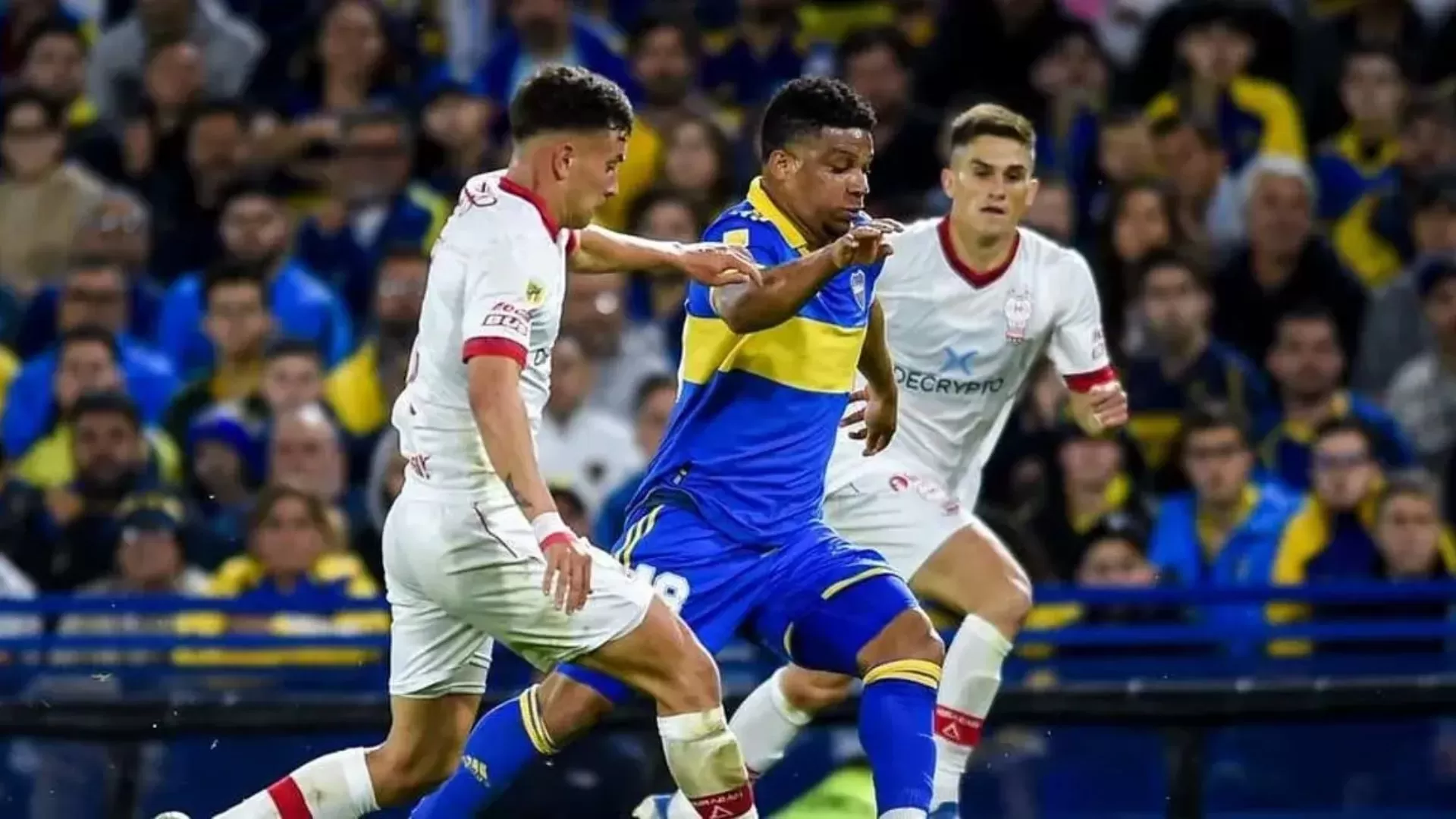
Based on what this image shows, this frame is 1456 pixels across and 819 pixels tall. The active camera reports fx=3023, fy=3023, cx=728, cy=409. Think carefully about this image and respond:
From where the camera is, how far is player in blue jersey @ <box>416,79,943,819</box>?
7.50 meters

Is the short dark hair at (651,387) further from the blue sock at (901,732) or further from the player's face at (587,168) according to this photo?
the player's face at (587,168)

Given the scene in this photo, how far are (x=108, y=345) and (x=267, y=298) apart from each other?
0.71 metres

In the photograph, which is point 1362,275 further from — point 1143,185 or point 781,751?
point 781,751

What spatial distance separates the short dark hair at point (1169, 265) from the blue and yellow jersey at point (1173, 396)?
0.29m

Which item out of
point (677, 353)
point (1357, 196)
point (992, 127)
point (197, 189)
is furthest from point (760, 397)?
point (197, 189)

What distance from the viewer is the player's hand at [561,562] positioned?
21.8 ft

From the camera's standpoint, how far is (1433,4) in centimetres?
1378

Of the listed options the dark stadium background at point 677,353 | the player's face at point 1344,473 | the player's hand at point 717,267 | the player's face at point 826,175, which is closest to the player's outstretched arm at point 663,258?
the player's hand at point 717,267

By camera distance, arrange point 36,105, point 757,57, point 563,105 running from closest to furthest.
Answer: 1. point 563,105
2. point 36,105
3. point 757,57

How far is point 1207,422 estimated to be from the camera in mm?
11102

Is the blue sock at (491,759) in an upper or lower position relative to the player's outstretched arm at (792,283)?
lower

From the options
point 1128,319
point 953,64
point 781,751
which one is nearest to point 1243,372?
point 1128,319

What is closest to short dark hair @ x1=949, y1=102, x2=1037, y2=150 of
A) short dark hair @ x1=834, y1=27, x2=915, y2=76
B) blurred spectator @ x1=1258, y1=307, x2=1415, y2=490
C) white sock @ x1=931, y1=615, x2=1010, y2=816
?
white sock @ x1=931, y1=615, x2=1010, y2=816

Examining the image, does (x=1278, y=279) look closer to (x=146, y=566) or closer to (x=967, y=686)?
(x=967, y=686)
